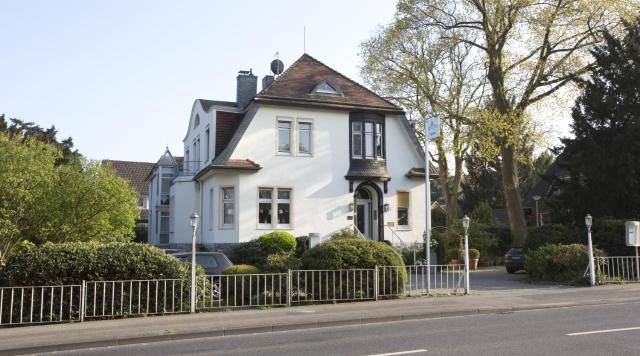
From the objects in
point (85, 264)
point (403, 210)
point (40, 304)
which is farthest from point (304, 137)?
point (40, 304)

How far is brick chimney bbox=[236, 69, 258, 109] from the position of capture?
29359 millimetres

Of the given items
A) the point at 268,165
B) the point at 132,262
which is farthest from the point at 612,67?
the point at 132,262

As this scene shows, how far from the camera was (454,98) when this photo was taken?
3516 centimetres

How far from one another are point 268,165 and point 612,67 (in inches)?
590

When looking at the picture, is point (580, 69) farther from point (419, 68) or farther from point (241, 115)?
point (241, 115)

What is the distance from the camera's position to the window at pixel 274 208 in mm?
25422

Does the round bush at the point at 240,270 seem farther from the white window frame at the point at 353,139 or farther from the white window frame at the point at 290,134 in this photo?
the white window frame at the point at 353,139

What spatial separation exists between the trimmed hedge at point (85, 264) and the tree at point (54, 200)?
15.5 ft

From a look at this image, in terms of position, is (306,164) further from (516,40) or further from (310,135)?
(516,40)

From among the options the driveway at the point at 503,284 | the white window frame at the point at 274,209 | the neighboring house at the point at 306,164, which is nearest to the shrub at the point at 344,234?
the neighboring house at the point at 306,164

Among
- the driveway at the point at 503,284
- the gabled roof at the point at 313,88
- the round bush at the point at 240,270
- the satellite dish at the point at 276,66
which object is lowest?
the driveway at the point at 503,284

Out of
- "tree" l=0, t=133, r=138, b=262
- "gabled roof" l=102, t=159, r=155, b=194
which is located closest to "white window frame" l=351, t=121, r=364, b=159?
"tree" l=0, t=133, r=138, b=262

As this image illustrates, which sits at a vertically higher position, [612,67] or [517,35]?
[517,35]

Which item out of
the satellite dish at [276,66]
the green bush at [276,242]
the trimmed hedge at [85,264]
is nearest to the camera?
the trimmed hedge at [85,264]
